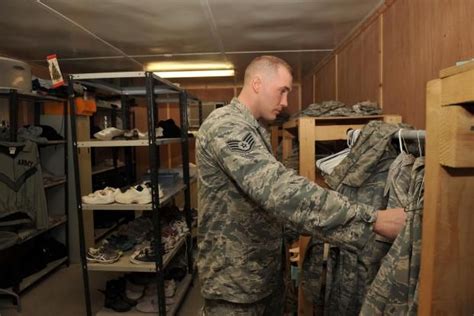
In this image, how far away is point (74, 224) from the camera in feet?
12.6

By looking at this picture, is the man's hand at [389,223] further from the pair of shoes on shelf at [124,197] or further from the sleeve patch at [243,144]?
the pair of shoes on shelf at [124,197]

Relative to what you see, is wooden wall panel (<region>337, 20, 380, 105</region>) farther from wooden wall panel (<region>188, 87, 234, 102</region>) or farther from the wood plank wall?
wooden wall panel (<region>188, 87, 234, 102</region>)

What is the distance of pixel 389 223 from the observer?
0.98 m

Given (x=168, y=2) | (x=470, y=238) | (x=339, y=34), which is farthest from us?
(x=339, y=34)

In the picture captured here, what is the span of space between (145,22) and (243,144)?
1.83 metres

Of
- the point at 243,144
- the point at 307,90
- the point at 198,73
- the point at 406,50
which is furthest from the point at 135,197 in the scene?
the point at 307,90

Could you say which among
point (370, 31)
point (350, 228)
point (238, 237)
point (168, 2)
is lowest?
point (238, 237)

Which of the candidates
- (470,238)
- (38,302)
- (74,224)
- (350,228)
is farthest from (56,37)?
(470,238)

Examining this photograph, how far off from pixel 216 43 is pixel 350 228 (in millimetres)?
2577

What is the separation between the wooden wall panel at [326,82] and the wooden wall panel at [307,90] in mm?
278

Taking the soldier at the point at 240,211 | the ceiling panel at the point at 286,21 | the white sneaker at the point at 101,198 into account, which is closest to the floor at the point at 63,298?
the white sneaker at the point at 101,198

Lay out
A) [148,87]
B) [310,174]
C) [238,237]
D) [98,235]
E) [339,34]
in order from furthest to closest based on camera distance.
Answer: [98,235]
[339,34]
[148,87]
[310,174]
[238,237]

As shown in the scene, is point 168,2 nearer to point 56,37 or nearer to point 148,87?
point 148,87

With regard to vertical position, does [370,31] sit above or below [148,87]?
above
